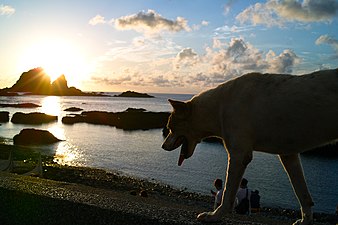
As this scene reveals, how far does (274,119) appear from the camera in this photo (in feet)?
15.1

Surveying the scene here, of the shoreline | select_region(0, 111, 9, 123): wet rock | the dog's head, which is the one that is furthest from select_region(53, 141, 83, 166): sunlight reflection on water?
select_region(0, 111, 9, 123): wet rock

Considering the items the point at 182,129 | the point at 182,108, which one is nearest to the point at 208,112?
the point at 182,108

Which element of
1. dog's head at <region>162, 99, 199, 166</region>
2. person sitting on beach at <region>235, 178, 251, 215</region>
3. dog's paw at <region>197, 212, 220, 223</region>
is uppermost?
dog's head at <region>162, 99, 199, 166</region>

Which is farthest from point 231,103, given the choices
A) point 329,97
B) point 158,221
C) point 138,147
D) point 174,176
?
point 138,147

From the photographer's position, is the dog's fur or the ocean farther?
the ocean

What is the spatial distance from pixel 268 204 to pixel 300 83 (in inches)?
1152

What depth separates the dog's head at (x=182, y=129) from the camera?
19.3 feet

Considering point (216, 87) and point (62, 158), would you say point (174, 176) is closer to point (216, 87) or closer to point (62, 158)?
point (62, 158)

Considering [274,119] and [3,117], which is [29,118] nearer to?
[3,117]

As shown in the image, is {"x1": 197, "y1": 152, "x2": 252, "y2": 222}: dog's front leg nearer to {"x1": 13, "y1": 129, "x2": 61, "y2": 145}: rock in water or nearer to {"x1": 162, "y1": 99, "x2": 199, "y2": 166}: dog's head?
{"x1": 162, "y1": 99, "x2": 199, "y2": 166}: dog's head

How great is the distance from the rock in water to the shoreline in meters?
13.7

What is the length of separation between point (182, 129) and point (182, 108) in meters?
0.36

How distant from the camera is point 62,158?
173ft

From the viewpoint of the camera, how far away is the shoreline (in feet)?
14.7
